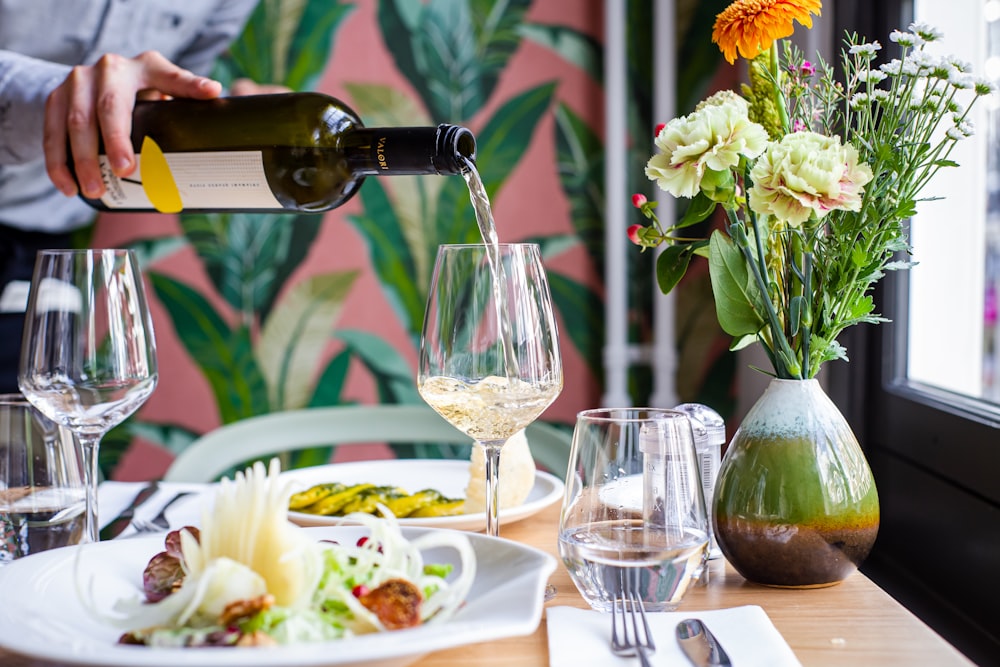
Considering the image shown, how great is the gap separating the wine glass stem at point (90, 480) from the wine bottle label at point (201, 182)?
0.33 metres

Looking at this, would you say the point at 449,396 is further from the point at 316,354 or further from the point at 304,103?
the point at 316,354

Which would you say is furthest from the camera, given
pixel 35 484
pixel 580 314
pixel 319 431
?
pixel 580 314

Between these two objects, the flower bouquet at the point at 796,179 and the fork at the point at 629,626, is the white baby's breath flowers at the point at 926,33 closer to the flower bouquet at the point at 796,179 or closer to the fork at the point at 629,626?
the flower bouquet at the point at 796,179

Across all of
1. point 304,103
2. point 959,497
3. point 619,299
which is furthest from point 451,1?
point 959,497

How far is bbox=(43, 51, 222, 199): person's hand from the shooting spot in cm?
111

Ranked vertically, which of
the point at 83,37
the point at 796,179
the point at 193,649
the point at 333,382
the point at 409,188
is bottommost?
the point at 333,382

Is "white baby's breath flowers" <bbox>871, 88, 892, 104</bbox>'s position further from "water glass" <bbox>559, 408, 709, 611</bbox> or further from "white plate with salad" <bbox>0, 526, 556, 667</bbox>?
"white plate with salad" <bbox>0, 526, 556, 667</bbox>

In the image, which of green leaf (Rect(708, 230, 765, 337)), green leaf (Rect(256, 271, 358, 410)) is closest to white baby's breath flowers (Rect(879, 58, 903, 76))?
green leaf (Rect(708, 230, 765, 337))

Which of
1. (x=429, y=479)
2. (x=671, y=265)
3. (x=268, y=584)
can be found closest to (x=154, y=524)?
(x=429, y=479)

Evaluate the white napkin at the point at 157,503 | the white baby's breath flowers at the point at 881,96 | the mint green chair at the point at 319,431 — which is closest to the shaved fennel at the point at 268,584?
the white napkin at the point at 157,503

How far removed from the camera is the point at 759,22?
729mm

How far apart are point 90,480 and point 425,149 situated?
0.42m

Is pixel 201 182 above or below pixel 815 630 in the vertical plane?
above

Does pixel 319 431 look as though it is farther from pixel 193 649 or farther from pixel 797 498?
pixel 193 649
